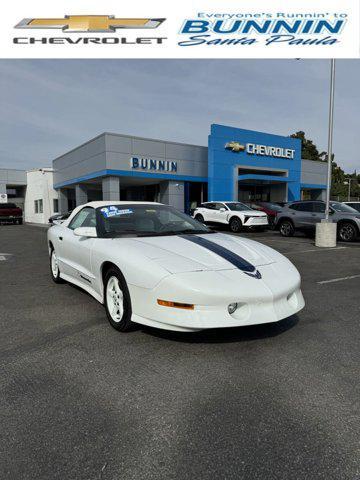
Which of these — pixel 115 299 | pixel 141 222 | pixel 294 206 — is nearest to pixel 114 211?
pixel 141 222

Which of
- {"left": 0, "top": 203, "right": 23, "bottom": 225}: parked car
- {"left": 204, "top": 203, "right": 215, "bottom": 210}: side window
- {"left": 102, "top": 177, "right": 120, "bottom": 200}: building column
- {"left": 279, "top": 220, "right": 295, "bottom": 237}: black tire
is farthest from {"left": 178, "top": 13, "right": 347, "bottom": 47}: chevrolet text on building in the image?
{"left": 0, "top": 203, "right": 23, "bottom": 225}: parked car

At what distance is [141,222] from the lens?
4.34 metres

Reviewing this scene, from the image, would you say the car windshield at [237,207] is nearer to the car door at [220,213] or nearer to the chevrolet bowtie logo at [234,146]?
the car door at [220,213]

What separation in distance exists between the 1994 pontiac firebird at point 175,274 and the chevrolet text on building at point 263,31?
13345 mm

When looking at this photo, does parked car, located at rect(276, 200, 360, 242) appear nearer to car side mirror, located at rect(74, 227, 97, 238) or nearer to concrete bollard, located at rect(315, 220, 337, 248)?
concrete bollard, located at rect(315, 220, 337, 248)

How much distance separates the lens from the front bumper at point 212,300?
2.87m

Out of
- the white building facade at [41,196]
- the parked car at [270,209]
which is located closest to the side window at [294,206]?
the parked car at [270,209]

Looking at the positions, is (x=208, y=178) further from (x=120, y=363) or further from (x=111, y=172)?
(x=120, y=363)

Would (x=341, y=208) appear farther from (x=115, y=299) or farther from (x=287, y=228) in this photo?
(x=115, y=299)

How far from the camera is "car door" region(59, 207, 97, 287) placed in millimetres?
4212

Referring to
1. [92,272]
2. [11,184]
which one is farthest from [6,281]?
[11,184]

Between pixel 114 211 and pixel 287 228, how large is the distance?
36.7ft

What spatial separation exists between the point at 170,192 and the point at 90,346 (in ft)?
69.2

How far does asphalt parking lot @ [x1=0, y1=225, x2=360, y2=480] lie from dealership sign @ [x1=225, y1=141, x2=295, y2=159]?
21.5m
